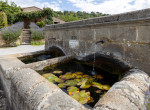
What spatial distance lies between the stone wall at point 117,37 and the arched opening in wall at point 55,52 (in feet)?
2.00

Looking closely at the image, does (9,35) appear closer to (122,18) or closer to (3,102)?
(3,102)

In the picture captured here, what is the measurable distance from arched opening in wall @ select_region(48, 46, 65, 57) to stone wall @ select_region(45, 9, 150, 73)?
2.00 feet

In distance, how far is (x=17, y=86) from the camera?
1398 millimetres

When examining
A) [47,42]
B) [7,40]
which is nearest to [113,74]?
[47,42]

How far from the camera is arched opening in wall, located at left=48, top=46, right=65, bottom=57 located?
3.76 m

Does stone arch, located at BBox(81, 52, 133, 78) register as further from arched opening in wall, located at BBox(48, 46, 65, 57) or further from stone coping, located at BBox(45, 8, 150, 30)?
arched opening in wall, located at BBox(48, 46, 65, 57)

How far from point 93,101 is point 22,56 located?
2651 mm

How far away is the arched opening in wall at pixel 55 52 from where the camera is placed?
12.3 feet

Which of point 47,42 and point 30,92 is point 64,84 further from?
point 47,42

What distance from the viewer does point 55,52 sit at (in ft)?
13.3

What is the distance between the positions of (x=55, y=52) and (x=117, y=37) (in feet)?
8.28

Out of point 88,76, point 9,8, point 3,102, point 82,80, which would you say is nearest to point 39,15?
point 9,8

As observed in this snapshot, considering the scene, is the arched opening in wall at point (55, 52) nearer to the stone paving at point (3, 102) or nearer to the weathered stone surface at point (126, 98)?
the stone paving at point (3, 102)

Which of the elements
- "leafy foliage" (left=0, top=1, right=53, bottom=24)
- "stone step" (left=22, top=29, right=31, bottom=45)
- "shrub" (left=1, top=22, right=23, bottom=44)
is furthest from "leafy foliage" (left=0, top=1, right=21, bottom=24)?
"shrub" (left=1, top=22, right=23, bottom=44)
